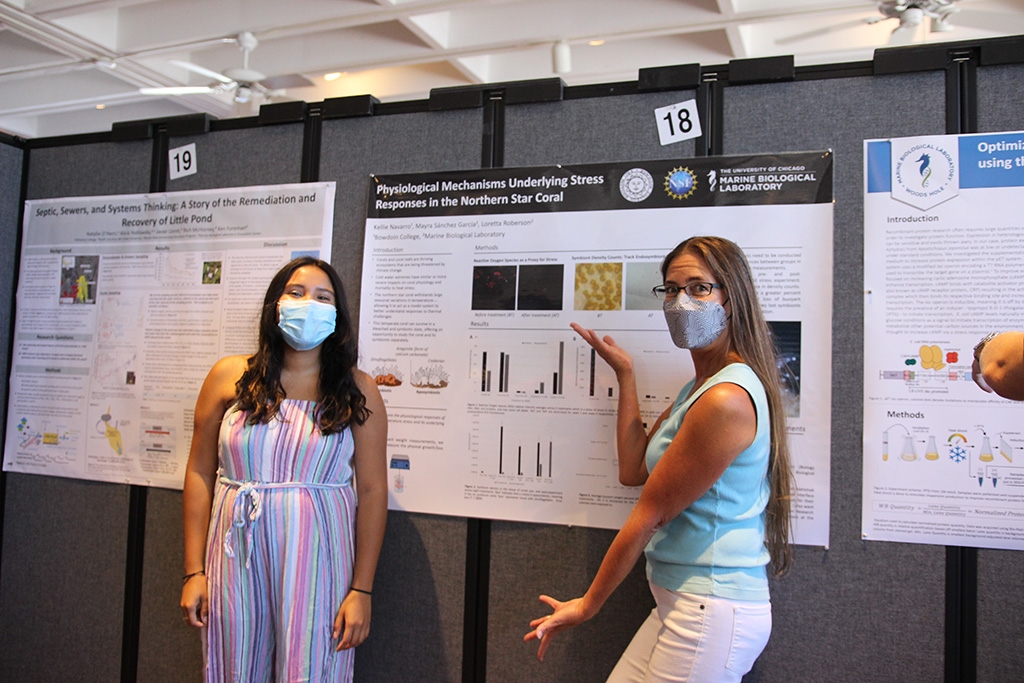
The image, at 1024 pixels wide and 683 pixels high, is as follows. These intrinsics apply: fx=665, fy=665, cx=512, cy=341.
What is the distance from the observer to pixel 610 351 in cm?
173

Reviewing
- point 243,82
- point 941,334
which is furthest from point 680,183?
point 243,82

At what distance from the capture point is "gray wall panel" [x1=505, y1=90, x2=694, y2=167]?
183 centimetres

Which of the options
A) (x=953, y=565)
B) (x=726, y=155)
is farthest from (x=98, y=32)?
(x=953, y=565)

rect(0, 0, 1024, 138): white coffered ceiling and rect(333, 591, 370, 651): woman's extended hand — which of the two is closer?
rect(333, 591, 370, 651): woman's extended hand

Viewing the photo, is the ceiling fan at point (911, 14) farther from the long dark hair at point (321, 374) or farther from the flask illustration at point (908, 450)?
the long dark hair at point (321, 374)

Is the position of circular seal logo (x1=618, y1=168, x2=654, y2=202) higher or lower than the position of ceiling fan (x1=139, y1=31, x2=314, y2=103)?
lower

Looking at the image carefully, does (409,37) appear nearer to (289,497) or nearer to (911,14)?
(911,14)

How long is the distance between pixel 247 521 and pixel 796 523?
135cm

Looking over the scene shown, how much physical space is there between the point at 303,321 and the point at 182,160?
992 mm

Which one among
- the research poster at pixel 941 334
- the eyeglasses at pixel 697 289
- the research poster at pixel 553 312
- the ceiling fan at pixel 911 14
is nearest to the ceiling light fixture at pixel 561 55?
the ceiling fan at pixel 911 14

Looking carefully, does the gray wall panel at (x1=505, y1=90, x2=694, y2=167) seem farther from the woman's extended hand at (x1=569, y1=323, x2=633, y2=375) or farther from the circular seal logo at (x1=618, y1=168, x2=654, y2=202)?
the woman's extended hand at (x1=569, y1=323, x2=633, y2=375)

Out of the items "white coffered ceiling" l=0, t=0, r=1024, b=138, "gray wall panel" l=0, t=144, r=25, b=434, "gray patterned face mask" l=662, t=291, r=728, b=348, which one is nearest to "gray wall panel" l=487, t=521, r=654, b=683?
"gray patterned face mask" l=662, t=291, r=728, b=348

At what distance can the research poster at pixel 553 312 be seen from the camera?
66.0 inches

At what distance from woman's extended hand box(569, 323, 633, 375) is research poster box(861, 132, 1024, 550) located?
583 mm
